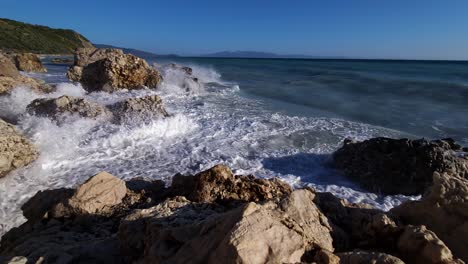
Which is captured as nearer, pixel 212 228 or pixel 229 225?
pixel 229 225

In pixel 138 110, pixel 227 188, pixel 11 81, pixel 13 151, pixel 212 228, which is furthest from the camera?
pixel 11 81

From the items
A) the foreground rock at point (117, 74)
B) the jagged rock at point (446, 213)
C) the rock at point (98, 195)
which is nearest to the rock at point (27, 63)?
the foreground rock at point (117, 74)

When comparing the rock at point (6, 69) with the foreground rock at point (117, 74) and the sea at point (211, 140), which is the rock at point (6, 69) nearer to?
the sea at point (211, 140)

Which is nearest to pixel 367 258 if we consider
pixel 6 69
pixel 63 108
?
pixel 63 108

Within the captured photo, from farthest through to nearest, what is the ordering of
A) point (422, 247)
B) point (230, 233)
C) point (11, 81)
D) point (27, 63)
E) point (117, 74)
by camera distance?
Result: point (27, 63) → point (117, 74) → point (11, 81) → point (422, 247) → point (230, 233)

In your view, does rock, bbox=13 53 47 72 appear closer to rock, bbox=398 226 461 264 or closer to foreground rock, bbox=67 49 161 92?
foreground rock, bbox=67 49 161 92

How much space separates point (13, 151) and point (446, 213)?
18.9 feet

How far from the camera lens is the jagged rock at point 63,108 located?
7957 mm

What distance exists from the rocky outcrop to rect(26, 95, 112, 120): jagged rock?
4.58 meters

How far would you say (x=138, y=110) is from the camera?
862 centimetres

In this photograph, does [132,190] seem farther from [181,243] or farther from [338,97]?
[338,97]

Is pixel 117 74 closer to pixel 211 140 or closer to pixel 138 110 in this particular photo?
pixel 138 110

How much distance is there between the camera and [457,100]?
A: 17.0m

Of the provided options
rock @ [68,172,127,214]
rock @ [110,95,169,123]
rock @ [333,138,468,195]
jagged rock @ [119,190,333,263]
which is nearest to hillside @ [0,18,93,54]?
rock @ [110,95,169,123]
